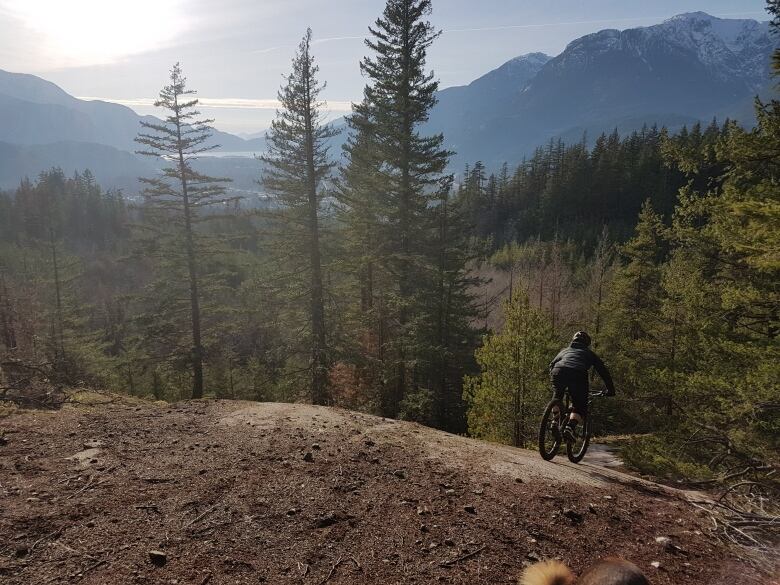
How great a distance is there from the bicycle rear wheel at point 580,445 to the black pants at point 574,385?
638 mm

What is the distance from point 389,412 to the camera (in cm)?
2128

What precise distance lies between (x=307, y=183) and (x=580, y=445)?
596 inches

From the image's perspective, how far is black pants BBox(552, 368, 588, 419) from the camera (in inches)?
271

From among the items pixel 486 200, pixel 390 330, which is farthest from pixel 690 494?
pixel 486 200

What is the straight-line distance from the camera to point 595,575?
9.05ft

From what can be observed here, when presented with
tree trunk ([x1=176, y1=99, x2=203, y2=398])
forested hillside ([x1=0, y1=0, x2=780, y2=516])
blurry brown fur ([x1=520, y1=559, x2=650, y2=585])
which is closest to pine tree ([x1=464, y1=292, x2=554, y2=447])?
forested hillside ([x1=0, y1=0, x2=780, y2=516])

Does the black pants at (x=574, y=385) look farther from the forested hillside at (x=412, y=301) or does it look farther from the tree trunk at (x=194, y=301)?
the tree trunk at (x=194, y=301)

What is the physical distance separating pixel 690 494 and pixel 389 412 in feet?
51.9

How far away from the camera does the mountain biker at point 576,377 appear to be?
688 centimetres

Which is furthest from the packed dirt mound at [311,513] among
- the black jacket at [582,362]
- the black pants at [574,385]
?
the black jacket at [582,362]

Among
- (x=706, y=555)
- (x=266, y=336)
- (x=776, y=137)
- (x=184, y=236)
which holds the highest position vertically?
(x=776, y=137)

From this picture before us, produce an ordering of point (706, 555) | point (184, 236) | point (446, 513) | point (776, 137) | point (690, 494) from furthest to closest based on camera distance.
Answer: point (184, 236)
point (776, 137)
point (690, 494)
point (446, 513)
point (706, 555)

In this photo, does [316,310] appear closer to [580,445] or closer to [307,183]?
[307,183]

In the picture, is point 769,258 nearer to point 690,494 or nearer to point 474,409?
point 690,494
